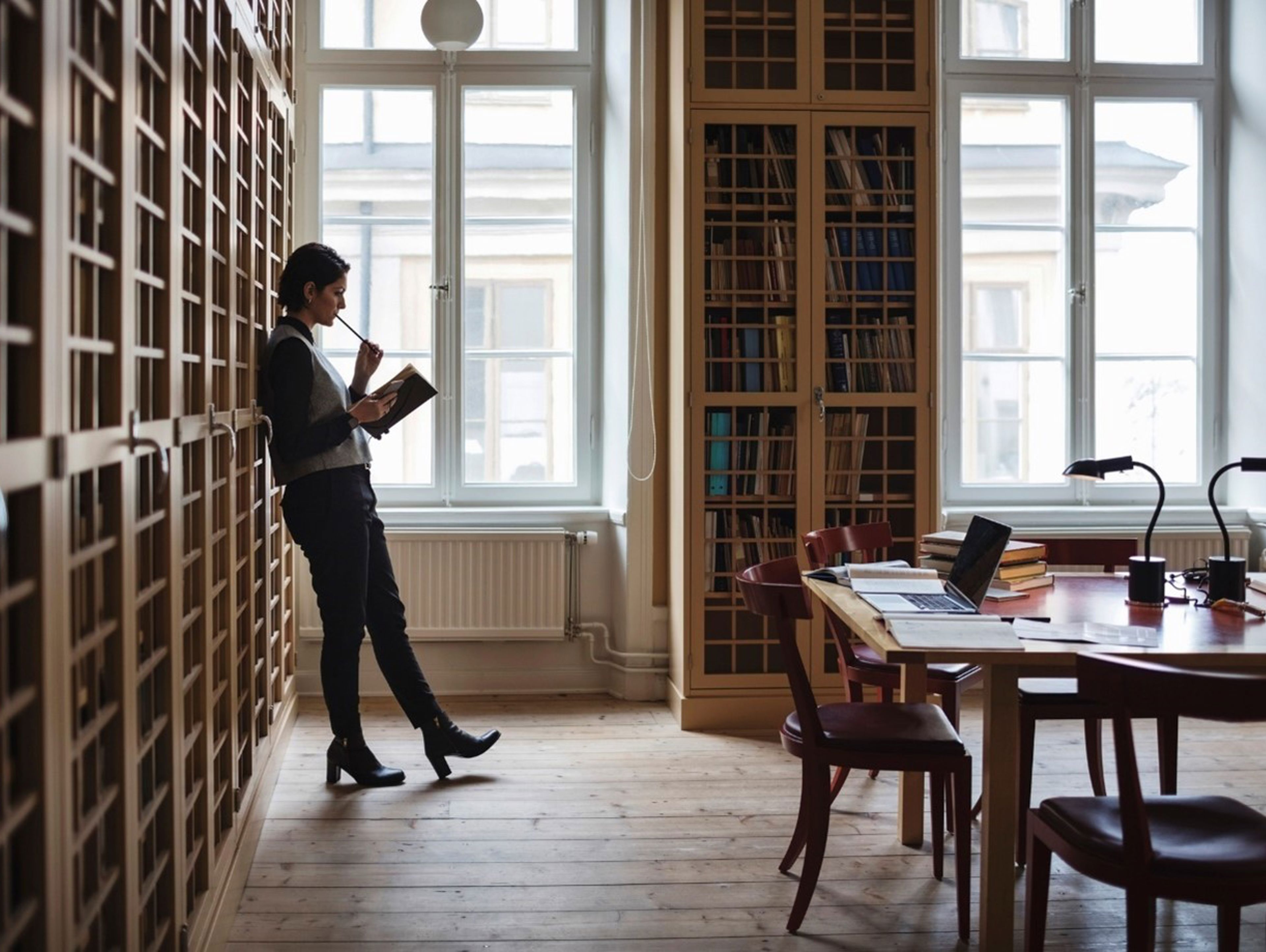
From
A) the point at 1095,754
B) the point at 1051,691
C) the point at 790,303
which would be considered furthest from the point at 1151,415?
the point at 1051,691

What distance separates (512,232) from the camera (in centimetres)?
531

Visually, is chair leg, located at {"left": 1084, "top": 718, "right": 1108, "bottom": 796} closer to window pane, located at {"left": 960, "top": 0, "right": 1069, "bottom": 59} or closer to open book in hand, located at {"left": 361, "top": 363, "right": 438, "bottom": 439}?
open book in hand, located at {"left": 361, "top": 363, "right": 438, "bottom": 439}

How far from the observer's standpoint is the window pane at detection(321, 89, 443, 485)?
5.22 metres

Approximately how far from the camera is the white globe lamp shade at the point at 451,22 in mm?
4824

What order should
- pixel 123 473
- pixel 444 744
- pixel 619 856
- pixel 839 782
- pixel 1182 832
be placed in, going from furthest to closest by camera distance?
pixel 444 744, pixel 839 782, pixel 619 856, pixel 1182 832, pixel 123 473

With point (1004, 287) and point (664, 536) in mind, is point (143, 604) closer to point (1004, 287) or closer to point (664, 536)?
point (664, 536)

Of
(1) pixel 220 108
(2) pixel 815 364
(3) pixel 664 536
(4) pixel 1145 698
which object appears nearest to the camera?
(4) pixel 1145 698

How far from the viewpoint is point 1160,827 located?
2.32m

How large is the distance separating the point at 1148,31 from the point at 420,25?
3.15 meters

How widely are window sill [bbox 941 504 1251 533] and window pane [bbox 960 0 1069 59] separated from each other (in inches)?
76.8

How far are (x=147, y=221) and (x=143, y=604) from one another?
0.66 metres

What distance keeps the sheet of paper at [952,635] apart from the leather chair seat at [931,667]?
0.78 metres

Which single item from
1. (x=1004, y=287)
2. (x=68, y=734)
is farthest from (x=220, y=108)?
(x=1004, y=287)

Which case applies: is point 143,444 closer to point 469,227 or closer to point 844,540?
point 844,540
